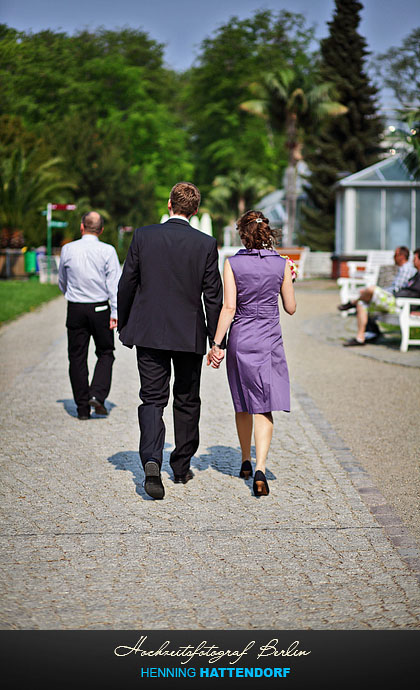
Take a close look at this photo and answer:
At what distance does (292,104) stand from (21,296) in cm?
2346

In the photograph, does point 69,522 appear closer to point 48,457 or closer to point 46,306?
point 48,457

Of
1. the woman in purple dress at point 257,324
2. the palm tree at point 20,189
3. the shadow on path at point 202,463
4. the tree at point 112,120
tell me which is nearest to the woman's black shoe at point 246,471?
the shadow on path at point 202,463

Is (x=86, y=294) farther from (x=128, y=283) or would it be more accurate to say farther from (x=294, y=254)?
(x=294, y=254)

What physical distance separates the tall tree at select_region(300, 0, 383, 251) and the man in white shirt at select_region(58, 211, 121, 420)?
3679 cm

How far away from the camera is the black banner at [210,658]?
3186 mm

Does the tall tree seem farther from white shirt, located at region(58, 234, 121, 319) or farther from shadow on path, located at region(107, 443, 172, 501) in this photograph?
shadow on path, located at region(107, 443, 172, 501)

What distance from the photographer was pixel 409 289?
44.8ft

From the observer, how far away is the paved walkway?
3797 millimetres

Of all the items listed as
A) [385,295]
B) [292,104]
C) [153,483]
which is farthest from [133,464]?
[292,104]

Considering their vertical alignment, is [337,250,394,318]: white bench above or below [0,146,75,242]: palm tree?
below

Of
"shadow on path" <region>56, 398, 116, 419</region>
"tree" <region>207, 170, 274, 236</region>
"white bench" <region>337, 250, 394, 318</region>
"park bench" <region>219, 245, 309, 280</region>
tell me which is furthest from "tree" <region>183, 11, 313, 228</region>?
"shadow on path" <region>56, 398, 116, 419</region>

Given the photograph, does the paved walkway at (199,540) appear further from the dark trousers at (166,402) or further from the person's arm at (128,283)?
the person's arm at (128,283)

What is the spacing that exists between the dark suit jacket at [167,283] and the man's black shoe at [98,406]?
8.80ft

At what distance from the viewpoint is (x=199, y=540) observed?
15.7ft
